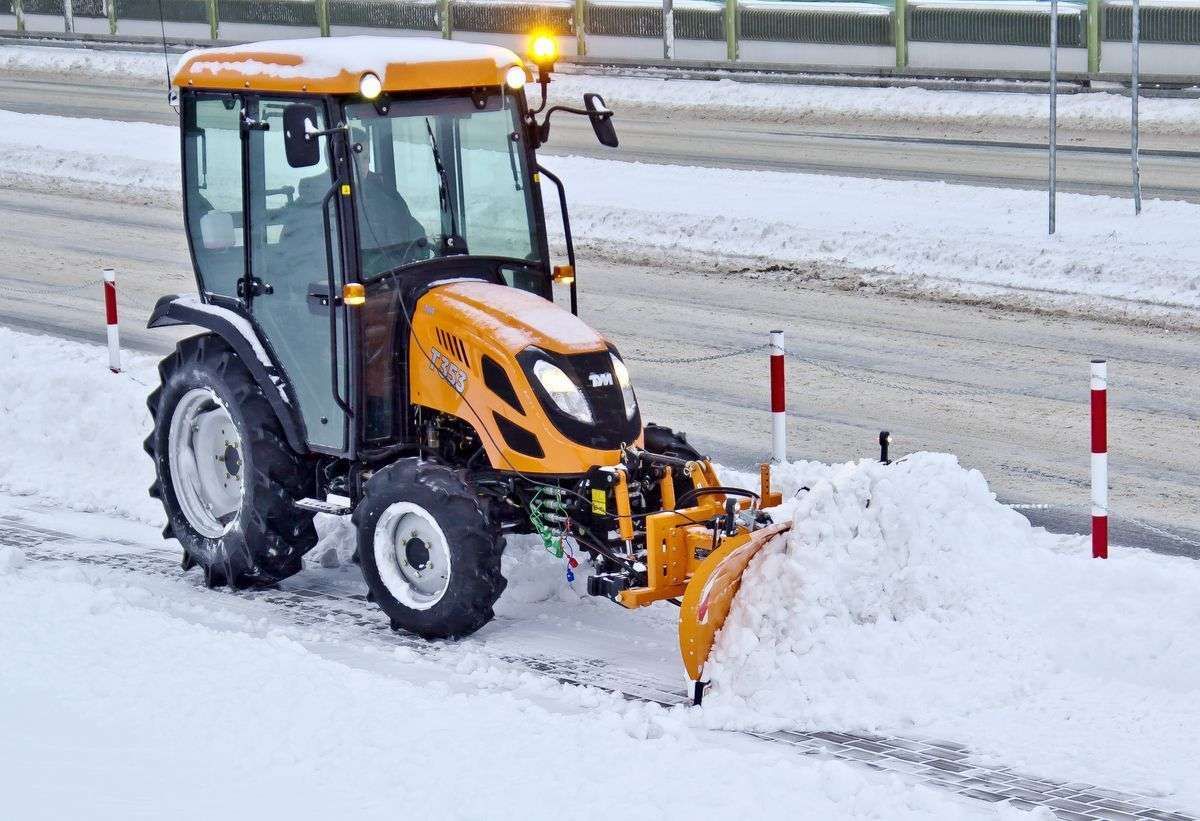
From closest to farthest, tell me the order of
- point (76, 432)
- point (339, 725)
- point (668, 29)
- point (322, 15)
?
1. point (339, 725)
2. point (76, 432)
3. point (668, 29)
4. point (322, 15)

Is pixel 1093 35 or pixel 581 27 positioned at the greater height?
pixel 581 27

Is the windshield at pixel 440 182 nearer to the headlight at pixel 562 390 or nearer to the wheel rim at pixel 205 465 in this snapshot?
the headlight at pixel 562 390

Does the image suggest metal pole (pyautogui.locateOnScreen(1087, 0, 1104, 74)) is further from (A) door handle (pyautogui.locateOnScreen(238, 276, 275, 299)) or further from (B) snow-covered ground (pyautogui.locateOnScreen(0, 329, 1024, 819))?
(A) door handle (pyautogui.locateOnScreen(238, 276, 275, 299))

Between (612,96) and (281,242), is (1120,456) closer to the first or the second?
(281,242)

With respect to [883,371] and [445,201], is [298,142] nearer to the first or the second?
[445,201]

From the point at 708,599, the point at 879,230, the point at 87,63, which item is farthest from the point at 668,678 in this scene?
the point at 87,63

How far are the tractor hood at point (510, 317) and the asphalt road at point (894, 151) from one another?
11.7 metres

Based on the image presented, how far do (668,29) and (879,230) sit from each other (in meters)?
12.5

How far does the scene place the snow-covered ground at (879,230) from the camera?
47.4 feet

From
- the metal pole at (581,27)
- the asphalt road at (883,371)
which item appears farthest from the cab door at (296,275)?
the metal pole at (581,27)

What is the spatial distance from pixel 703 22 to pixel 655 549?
22.0 metres

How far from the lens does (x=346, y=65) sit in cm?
709

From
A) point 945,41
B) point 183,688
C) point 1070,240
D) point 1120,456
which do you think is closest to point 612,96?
point 945,41

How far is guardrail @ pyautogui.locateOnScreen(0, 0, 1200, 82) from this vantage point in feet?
78.5
